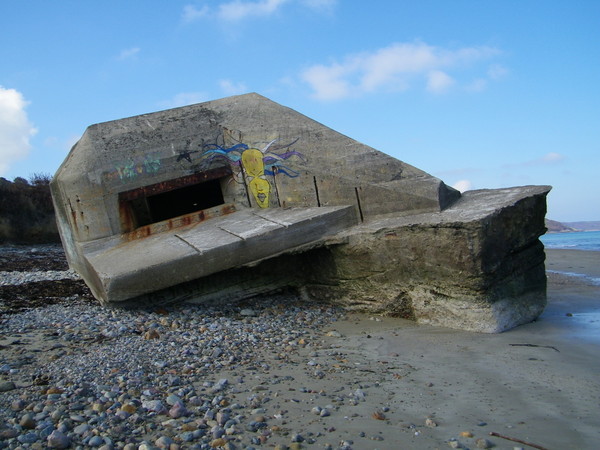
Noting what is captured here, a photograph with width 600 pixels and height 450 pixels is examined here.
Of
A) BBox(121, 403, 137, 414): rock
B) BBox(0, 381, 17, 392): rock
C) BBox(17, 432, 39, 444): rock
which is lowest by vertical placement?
BBox(121, 403, 137, 414): rock

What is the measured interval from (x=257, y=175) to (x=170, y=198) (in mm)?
1934

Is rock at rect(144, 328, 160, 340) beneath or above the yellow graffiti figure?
beneath

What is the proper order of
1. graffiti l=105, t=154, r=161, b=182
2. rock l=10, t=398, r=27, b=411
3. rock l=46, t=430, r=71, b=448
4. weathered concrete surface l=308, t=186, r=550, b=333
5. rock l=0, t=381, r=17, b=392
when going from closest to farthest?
rock l=46, t=430, r=71, b=448 → rock l=10, t=398, r=27, b=411 → rock l=0, t=381, r=17, b=392 → weathered concrete surface l=308, t=186, r=550, b=333 → graffiti l=105, t=154, r=161, b=182

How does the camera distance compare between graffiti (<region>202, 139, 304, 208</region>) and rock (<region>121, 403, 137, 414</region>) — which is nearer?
rock (<region>121, 403, 137, 414</region>)

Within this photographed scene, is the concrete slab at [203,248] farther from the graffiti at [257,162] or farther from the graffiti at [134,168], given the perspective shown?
the graffiti at [134,168]

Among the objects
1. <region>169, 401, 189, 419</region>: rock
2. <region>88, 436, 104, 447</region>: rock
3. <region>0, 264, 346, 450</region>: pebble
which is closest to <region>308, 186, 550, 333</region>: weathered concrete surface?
<region>0, 264, 346, 450</region>: pebble

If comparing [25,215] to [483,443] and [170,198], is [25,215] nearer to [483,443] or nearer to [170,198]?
[170,198]

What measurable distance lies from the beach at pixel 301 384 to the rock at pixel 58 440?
2cm

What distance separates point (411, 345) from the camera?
4.64 meters

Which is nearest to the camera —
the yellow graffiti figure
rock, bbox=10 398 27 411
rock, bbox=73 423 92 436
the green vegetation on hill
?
rock, bbox=73 423 92 436

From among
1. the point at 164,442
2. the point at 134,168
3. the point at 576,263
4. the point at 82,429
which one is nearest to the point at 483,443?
the point at 164,442

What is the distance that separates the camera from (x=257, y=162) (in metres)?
6.80

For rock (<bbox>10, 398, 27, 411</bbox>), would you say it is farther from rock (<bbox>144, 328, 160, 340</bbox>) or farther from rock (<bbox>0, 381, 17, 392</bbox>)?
rock (<bbox>144, 328, 160, 340</bbox>)

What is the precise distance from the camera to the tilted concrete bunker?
16.7 ft
